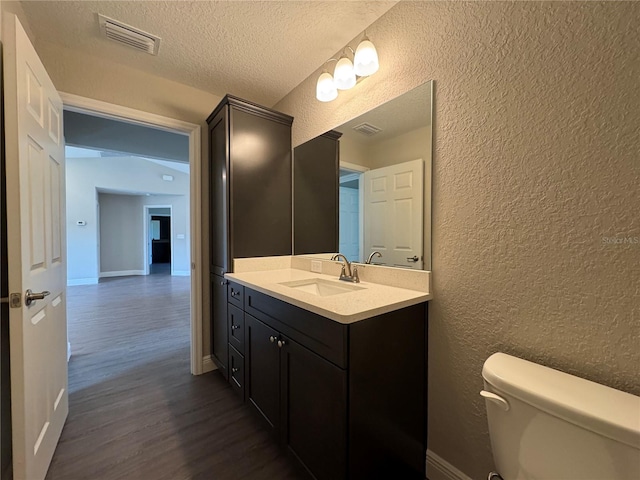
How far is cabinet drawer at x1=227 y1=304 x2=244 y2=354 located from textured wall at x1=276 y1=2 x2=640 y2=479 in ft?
3.76

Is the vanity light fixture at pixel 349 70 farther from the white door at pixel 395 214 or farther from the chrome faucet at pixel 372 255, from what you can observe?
A: the chrome faucet at pixel 372 255

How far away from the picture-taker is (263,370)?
1.50 metres

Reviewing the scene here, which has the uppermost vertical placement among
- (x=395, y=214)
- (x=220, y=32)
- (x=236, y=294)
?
(x=220, y=32)

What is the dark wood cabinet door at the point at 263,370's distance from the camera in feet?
4.55

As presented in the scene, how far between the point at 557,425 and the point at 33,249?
2.00m

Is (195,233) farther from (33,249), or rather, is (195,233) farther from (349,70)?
(349,70)

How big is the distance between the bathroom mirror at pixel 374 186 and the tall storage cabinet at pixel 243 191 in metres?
0.17

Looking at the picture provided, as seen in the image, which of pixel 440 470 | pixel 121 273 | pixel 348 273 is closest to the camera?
pixel 440 470

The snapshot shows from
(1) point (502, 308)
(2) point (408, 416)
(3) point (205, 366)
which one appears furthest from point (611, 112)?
(3) point (205, 366)

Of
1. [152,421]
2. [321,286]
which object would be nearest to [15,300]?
[152,421]

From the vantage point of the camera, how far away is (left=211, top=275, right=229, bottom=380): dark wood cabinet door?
203 centimetres

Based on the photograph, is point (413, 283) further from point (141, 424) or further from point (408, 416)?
point (141, 424)

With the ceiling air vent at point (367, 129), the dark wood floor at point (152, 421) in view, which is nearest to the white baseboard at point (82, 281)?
the dark wood floor at point (152, 421)

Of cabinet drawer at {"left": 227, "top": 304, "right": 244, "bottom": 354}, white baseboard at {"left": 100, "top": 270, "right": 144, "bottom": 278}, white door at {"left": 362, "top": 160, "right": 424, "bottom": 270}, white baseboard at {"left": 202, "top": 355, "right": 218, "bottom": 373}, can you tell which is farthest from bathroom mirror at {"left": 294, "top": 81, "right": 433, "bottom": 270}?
white baseboard at {"left": 100, "top": 270, "right": 144, "bottom": 278}
